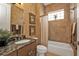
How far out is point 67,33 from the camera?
1519 mm

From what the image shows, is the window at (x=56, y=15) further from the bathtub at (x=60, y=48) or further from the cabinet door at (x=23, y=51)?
the cabinet door at (x=23, y=51)

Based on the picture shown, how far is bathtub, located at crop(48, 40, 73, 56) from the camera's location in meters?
1.52

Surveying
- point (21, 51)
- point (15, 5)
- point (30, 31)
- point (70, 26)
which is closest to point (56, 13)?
point (70, 26)

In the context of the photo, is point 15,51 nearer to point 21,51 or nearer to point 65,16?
point 21,51

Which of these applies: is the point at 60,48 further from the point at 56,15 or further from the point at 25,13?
the point at 25,13

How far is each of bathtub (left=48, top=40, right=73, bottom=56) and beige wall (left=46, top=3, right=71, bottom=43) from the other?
0.16 feet

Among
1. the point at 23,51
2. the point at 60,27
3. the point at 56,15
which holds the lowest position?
the point at 23,51

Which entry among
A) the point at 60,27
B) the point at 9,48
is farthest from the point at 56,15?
the point at 9,48

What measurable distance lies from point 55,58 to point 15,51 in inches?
17.2

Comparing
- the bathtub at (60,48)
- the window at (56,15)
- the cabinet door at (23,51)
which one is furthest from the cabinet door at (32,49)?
the window at (56,15)

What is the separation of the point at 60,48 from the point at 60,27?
235 millimetres

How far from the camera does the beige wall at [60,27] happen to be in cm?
151

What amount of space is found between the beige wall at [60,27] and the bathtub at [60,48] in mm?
48

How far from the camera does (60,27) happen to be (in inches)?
60.3
